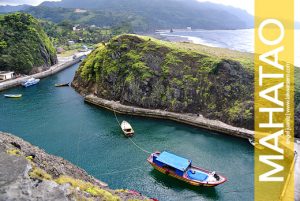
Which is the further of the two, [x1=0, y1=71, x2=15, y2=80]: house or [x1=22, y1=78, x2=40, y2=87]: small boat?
[x1=0, y1=71, x2=15, y2=80]: house

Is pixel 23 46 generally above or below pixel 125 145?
above

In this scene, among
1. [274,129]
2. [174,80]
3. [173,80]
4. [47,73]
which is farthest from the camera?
[47,73]

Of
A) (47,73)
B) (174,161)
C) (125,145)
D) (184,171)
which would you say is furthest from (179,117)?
(47,73)

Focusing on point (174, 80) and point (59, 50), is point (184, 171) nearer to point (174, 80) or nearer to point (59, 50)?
point (174, 80)

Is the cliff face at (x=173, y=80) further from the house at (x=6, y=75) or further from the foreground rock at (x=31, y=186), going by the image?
Result: the foreground rock at (x=31, y=186)

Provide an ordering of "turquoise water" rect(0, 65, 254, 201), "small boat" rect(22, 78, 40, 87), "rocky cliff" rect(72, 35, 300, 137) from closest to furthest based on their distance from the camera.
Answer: "turquoise water" rect(0, 65, 254, 201)
"rocky cliff" rect(72, 35, 300, 137)
"small boat" rect(22, 78, 40, 87)

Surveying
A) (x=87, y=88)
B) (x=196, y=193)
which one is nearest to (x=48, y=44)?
(x=87, y=88)

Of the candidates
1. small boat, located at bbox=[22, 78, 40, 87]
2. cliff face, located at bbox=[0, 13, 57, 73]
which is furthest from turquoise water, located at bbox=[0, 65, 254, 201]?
cliff face, located at bbox=[0, 13, 57, 73]

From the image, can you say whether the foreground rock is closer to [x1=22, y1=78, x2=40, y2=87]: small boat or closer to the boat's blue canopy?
the boat's blue canopy
